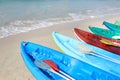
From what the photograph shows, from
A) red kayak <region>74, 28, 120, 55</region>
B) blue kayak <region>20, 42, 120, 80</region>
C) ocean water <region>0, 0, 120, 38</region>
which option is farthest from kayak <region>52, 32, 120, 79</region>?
Result: ocean water <region>0, 0, 120, 38</region>

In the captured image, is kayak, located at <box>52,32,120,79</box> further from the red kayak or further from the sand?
the sand

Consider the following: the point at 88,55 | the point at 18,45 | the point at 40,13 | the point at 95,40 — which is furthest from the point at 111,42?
the point at 40,13

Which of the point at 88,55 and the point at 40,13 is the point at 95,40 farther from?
the point at 40,13

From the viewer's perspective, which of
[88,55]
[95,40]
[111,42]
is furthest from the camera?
[95,40]

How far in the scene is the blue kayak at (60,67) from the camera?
15.0 feet

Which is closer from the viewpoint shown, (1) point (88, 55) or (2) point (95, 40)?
(1) point (88, 55)

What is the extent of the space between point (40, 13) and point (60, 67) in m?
7.76

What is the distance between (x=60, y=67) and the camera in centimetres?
489

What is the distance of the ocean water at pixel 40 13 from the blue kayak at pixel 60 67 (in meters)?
3.68

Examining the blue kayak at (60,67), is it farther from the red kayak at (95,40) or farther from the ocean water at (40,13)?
the ocean water at (40,13)

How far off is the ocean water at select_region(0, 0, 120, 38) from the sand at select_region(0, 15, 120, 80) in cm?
52

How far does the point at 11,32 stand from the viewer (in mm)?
9148

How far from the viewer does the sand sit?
593cm

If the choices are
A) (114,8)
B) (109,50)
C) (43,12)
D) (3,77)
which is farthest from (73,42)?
(114,8)
